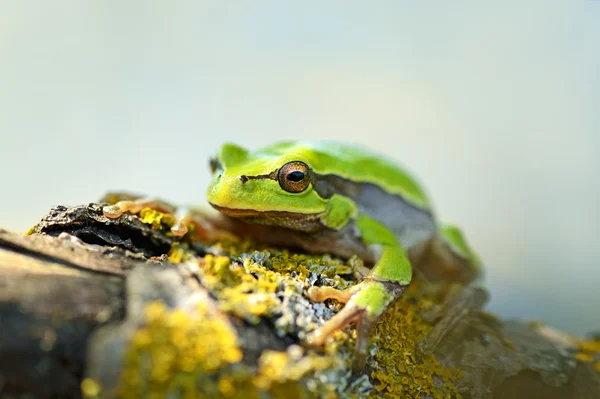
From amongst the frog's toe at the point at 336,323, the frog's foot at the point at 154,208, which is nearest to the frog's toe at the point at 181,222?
the frog's foot at the point at 154,208

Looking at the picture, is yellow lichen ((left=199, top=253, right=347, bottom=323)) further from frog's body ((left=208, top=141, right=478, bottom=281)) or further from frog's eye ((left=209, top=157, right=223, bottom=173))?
frog's eye ((left=209, top=157, right=223, bottom=173))

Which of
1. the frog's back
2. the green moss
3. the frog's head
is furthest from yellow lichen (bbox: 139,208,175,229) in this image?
the green moss

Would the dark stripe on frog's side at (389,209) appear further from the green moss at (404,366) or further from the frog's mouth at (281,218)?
the green moss at (404,366)

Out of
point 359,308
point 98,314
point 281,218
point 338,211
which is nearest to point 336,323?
point 359,308

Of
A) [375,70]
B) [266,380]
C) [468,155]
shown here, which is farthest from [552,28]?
[266,380]

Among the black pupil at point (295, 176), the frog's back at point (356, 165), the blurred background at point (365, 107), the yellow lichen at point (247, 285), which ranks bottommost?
the yellow lichen at point (247, 285)

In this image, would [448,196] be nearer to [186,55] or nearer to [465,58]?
[465,58]
